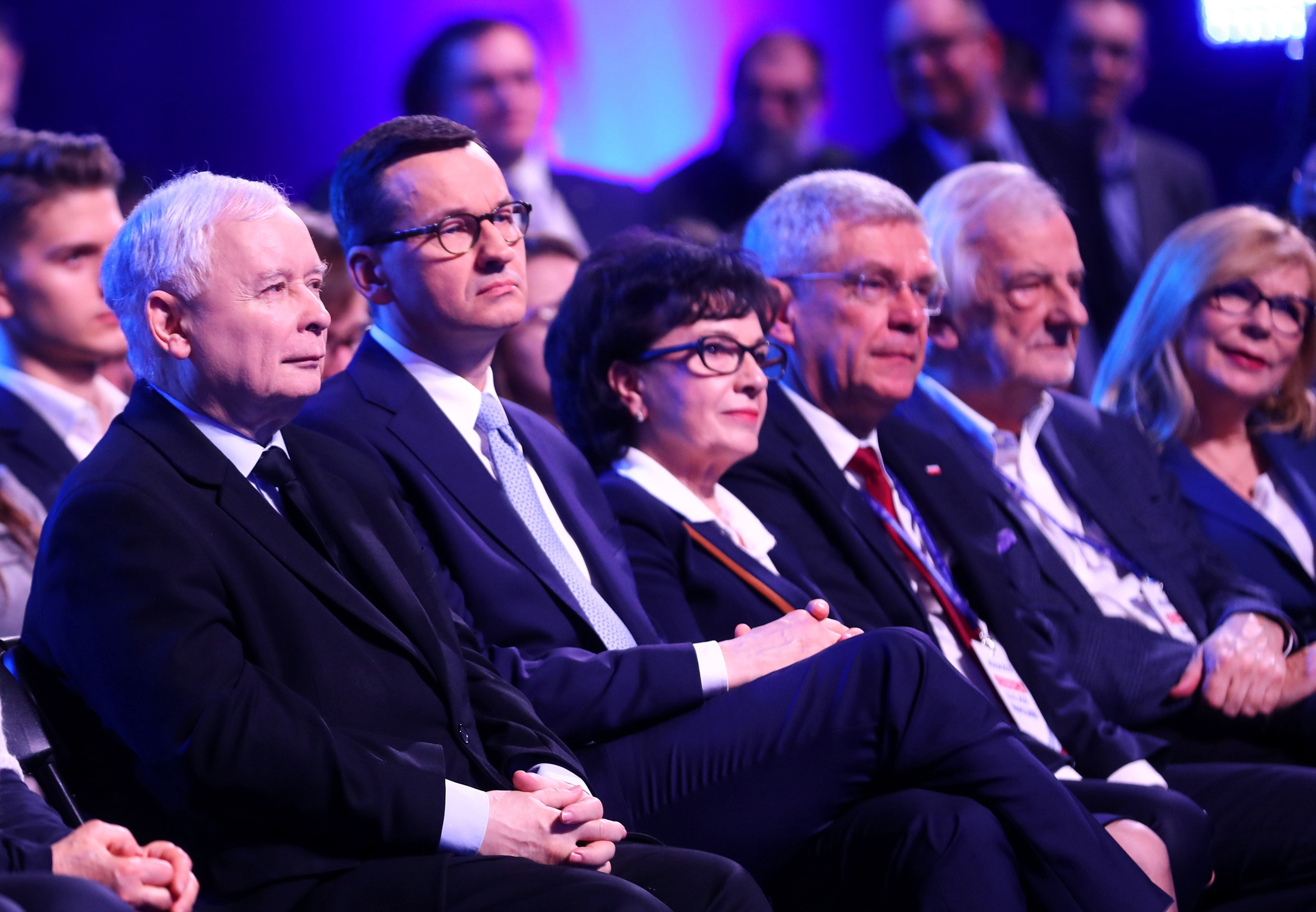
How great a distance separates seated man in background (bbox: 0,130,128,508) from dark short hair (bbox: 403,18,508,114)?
1360mm

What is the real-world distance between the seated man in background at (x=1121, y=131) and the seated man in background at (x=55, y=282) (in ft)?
11.5

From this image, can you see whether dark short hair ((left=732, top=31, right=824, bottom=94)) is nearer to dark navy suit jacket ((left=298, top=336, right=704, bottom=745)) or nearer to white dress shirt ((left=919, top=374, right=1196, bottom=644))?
white dress shirt ((left=919, top=374, right=1196, bottom=644))

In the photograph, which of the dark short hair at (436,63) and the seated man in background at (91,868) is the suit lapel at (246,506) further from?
the dark short hair at (436,63)

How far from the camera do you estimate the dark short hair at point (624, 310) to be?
2.48 m

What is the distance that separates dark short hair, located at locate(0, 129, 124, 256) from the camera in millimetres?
2871

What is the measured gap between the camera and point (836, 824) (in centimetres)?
192

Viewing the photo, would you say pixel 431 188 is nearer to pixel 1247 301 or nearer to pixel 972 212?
pixel 972 212

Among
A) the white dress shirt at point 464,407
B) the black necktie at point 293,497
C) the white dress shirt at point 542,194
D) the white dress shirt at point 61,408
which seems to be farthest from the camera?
the white dress shirt at point 542,194

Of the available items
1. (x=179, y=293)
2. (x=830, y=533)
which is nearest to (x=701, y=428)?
(x=830, y=533)

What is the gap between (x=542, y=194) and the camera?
432 centimetres

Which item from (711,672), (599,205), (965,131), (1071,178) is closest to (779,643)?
(711,672)

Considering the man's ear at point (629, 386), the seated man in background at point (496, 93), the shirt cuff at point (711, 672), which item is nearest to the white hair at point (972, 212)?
the man's ear at point (629, 386)

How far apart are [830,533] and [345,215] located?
3.29ft

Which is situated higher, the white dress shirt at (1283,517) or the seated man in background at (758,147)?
the seated man in background at (758,147)
